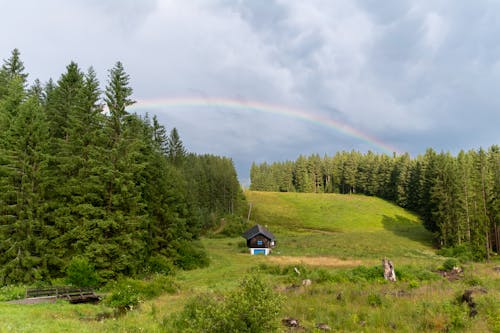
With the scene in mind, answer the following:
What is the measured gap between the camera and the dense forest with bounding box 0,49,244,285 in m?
25.5

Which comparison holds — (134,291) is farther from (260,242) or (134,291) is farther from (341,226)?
(341,226)

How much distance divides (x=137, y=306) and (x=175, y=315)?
4661 mm

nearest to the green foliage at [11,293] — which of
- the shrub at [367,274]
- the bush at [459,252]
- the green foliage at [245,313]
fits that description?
the green foliage at [245,313]

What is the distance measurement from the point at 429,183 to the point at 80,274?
278 feet

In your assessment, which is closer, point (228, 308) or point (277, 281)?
point (228, 308)

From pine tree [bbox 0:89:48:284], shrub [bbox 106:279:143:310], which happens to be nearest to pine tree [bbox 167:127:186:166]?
pine tree [bbox 0:89:48:284]

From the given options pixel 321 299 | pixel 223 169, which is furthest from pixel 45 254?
pixel 223 169

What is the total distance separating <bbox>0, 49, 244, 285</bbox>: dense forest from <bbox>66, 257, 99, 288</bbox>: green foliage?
3.96 ft

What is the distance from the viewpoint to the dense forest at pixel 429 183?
60531 mm

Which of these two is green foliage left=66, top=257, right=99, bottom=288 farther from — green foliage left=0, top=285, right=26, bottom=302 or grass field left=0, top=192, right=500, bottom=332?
grass field left=0, top=192, right=500, bottom=332

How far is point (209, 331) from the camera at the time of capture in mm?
9250

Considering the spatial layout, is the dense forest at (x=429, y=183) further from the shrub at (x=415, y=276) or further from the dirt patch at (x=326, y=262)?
the shrub at (x=415, y=276)

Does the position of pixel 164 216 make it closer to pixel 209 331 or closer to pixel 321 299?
pixel 321 299

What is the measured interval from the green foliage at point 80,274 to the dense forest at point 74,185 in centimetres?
121
